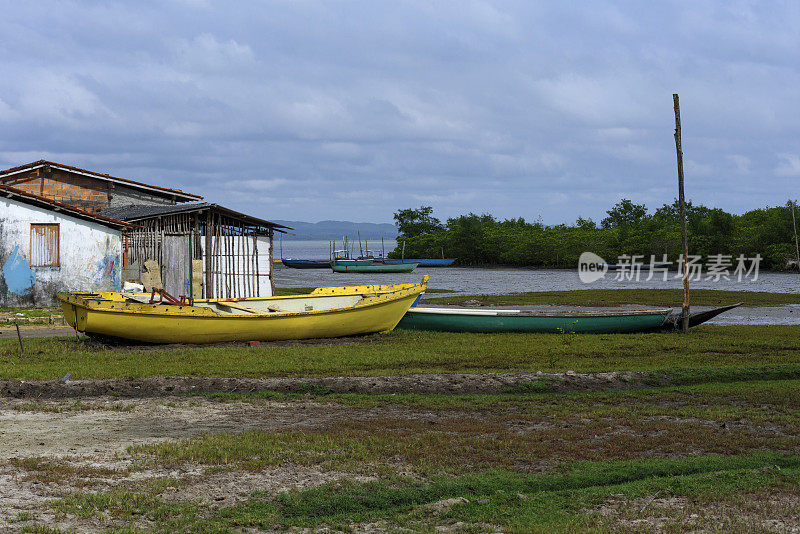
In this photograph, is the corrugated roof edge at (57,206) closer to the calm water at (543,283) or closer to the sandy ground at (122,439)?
the sandy ground at (122,439)

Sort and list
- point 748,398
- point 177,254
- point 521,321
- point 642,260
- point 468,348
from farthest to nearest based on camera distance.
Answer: point 642,260 < point 177,254 < point 521,321 < point 468,348 < point 748,398

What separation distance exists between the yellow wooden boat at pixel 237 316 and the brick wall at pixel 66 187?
12.9 metres

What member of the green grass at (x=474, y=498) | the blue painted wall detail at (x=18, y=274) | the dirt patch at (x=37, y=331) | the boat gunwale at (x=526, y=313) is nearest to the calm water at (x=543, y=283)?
the boat gunwale at (x=526, y=313)

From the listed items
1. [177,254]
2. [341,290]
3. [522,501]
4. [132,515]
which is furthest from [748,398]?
[177,254]

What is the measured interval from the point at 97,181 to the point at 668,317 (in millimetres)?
22062

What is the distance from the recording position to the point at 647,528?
19.7 feet

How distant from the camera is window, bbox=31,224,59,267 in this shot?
81.1ft

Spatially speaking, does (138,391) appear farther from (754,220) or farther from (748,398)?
(754,220)

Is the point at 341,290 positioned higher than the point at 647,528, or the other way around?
the point at 341,290

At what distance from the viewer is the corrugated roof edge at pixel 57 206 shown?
24.2 meters

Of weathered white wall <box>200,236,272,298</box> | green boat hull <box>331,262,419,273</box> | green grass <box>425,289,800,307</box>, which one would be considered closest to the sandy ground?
weathered white wall <box>200,236,272,298</box>

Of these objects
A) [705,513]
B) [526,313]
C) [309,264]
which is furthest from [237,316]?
[309,264]

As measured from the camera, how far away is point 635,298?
1446 inches

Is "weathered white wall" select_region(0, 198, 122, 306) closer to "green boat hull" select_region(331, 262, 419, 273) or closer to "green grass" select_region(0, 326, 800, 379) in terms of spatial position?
"green grass" select_region(0, 326, 800, 379)
